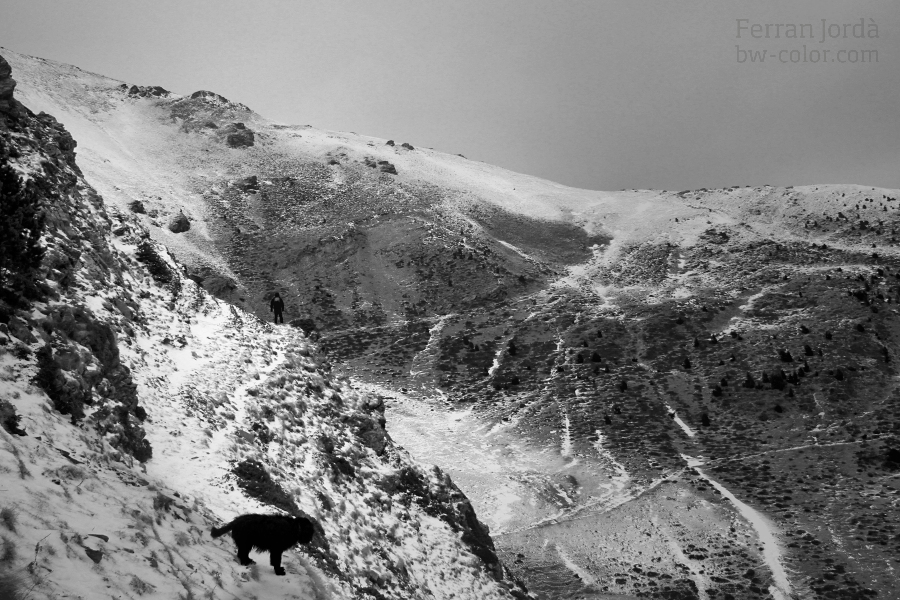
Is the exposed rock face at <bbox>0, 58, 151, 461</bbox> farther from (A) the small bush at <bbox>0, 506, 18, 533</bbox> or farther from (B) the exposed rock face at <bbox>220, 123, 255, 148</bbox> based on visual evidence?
(B) the exposed rock face at <bbox>220, 123, 255, 148</bbox>

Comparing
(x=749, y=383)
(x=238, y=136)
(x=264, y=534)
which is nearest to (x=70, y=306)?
(x=264, y=534)

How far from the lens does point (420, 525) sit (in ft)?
51.7

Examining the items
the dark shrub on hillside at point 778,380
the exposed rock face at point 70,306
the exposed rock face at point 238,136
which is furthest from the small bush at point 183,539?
the exposed rock face at point 238,136

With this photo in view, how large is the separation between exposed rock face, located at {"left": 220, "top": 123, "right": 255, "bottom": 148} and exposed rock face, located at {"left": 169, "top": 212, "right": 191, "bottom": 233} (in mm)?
30852

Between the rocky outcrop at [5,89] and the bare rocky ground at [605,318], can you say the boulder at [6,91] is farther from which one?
the bare rocky ground at [605,318]

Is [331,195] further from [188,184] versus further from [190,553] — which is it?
[190,553]

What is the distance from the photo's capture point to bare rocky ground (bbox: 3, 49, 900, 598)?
2681 cm

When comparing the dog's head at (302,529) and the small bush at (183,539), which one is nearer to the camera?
the small bush at (183,539)

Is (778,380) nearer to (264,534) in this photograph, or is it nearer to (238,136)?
(264,534)

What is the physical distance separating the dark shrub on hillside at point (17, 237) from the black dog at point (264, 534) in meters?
5.33

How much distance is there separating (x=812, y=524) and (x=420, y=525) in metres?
20.1

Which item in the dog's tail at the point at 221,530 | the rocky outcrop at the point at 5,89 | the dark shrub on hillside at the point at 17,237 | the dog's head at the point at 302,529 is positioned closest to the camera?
the dog's tail at the point at 221,530

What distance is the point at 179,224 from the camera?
65.4m

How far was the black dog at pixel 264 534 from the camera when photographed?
898 centimetres
